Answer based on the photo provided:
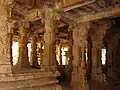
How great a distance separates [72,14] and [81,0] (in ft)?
6.32

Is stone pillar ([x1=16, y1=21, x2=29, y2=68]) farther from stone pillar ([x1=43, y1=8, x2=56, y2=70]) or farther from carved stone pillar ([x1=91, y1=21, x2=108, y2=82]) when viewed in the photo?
carved stone pillar ([x1=91, y1=21, x2=108, y2=82])

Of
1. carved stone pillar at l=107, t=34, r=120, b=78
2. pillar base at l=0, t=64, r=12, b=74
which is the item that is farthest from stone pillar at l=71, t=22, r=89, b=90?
carved stone pillar at l=107, t=34, r=120, b=78

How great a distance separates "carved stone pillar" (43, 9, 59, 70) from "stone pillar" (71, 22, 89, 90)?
1.69 meters

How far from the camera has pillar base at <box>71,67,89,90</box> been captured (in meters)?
7.84

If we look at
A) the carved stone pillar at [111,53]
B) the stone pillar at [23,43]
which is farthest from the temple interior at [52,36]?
the carved stone pillar at [111,53]

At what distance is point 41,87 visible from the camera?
208 inches

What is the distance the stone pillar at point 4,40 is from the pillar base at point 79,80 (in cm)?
418

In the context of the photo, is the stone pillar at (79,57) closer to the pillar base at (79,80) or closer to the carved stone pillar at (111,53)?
the pillar base at (79,80)

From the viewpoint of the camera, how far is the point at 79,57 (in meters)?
8.10

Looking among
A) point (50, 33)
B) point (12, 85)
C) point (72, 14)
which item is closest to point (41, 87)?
point (12, 85)

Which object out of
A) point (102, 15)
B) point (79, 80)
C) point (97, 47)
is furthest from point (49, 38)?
point (97, 47)

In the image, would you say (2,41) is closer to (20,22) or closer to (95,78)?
(20,22)

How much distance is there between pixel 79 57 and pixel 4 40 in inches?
174

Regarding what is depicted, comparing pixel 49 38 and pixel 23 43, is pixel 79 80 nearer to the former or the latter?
pixel 49 38
